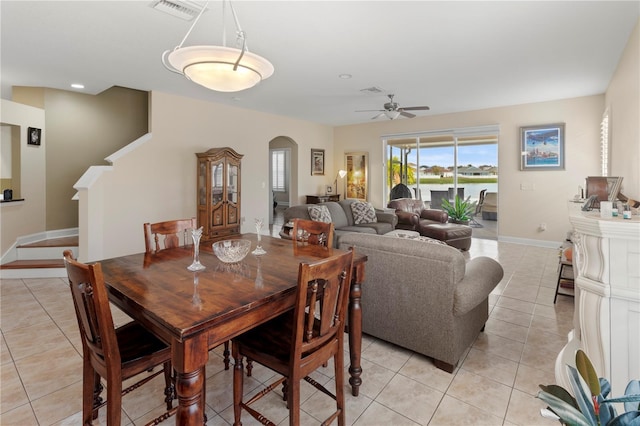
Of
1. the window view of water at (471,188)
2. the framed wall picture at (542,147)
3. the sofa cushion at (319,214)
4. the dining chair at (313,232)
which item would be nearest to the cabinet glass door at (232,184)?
the sofa cushion at (319,214)

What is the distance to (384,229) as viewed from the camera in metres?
5.61

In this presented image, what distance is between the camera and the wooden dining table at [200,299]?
116cm

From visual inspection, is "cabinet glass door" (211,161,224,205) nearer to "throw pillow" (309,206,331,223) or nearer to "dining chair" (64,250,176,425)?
"throw pillow" (309,206,331,223)

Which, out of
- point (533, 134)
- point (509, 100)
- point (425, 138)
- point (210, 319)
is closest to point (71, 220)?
point (210, 319)

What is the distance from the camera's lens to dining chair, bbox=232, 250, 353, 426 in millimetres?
1380

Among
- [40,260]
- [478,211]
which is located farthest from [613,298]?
[478,211]

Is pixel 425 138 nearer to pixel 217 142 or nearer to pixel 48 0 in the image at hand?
pixel 217 142

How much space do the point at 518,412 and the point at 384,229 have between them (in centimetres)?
389

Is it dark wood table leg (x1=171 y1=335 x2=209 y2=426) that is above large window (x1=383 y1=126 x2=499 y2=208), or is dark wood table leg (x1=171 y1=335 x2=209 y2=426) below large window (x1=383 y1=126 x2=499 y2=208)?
below

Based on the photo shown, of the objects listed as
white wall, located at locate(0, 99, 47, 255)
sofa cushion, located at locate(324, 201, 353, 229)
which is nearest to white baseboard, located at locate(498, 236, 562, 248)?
sofa cushion, located at locate(324, 201, 353, 229)

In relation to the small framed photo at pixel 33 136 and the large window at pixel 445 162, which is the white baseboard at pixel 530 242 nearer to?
the large window at pixel 445 162

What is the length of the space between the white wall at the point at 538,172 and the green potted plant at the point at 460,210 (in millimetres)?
601

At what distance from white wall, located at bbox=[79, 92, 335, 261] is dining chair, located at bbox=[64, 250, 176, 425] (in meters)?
3.47

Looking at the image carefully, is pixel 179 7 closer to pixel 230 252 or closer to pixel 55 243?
pixel 230 252
